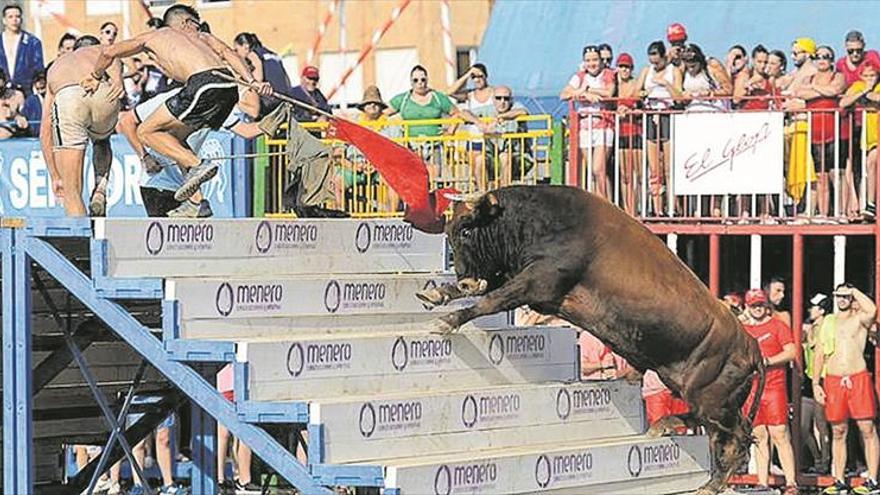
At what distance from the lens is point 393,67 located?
2980 centimetres

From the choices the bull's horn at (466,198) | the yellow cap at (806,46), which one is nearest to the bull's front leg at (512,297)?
the bull's horn at (466,198)

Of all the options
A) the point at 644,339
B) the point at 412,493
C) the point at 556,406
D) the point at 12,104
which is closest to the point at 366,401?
the point at 412,493

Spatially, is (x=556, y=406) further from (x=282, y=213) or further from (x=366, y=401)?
(x=282, y=213)

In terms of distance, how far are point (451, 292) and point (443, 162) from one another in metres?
6.45

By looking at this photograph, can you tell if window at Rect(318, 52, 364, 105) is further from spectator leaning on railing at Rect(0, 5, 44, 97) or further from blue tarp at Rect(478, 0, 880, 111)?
spectator leaning on railing at Rect(0, 5, 44, 97)

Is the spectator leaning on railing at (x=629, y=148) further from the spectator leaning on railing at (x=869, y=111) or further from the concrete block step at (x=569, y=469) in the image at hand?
the concrete block step at (x=569, y=469)

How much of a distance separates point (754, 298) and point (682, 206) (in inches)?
57.2

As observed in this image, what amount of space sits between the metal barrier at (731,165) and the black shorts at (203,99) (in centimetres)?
597

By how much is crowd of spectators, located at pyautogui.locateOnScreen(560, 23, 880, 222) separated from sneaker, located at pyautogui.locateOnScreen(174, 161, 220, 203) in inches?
247

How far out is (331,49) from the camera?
1177 inches

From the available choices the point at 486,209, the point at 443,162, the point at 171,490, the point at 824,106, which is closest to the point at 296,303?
the point at 486,209

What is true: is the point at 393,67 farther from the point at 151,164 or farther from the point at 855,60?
the point at 151,164

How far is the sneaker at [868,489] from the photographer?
1685cm

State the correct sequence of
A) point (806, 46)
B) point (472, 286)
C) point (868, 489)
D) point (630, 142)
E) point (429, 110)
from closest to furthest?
point (472, 286), point (868, 489), point (630, 142), point (806, 46), point (429, 110)
